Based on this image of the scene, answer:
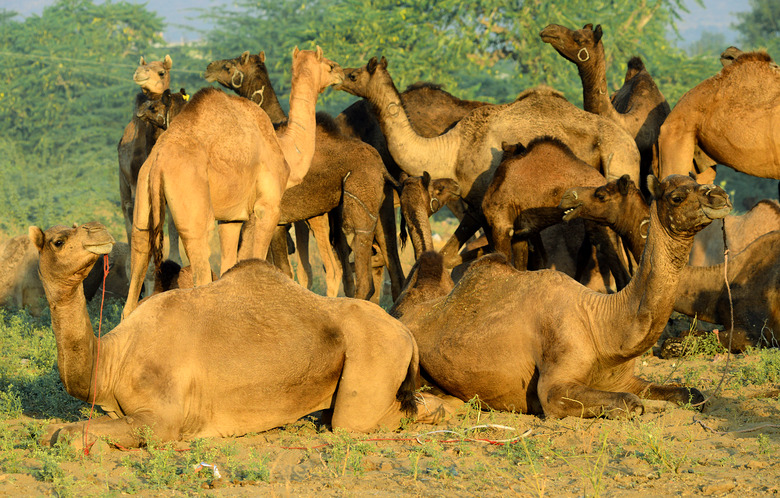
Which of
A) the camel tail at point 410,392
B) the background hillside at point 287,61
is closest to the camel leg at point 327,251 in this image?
the camel tail at point 410,392

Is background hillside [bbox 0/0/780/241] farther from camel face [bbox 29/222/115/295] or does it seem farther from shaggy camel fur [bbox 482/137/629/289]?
camel face [bbox 29/222/115/295]

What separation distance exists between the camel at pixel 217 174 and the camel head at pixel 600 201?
2353mm

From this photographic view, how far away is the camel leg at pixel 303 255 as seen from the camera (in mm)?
10711

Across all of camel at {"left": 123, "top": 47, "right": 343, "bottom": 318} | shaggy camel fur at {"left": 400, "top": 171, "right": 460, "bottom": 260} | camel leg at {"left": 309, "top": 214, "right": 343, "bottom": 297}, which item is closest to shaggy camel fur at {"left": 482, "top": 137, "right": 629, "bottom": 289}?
shaggy camel fur at {"left": 400, "top": 171, "right": 460, "bottom": 260}

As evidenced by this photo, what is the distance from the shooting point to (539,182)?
8672 millimetres

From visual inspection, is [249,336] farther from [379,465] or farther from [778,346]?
[778,346]

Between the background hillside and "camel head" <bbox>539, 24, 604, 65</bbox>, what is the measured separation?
13.5m

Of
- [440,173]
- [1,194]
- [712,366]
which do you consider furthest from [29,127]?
[712,366]

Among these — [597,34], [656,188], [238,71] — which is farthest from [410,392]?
[597,34]

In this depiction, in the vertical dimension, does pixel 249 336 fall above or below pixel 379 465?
above

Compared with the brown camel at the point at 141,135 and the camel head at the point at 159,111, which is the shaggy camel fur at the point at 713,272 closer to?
the camel head at the point at 159,111

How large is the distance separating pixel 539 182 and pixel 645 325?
3.40m

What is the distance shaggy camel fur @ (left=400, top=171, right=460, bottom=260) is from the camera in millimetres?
9047

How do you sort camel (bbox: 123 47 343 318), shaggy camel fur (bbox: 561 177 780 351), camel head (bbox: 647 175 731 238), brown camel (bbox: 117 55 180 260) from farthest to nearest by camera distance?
brown camel (bbox: 117 55 180 260) → shaggy camel fur (bbox: 561 177 780 351) → camel (bbox: 123 47 343 318) → camel head (bbox: 647 175 731 238)
